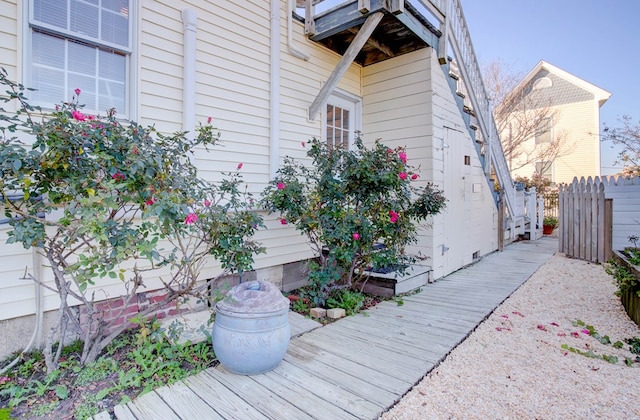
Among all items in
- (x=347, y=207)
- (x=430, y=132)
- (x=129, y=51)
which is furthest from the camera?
(x=430, y=132)

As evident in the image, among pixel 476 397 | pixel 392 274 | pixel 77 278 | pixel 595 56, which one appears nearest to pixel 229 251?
pixel 77 278

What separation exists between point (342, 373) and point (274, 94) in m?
3.51

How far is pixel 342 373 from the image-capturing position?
2484 mm

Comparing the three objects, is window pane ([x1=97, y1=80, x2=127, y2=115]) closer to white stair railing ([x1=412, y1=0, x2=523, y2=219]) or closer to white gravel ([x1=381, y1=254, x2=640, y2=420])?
white gravel ([x1=381, y1=254, x2=640, y2=420])

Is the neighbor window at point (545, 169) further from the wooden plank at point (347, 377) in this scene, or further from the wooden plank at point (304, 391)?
the wooden plank at point (304, 391)

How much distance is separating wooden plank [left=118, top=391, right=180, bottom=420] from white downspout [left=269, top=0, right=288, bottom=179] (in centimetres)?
288

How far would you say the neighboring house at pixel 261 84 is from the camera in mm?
2783

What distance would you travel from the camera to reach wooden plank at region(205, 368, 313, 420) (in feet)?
6.59

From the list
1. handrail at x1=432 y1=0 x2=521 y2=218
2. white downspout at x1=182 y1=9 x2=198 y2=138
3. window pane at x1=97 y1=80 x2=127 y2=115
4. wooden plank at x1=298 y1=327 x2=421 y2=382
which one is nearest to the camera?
wooden plank at x1=298 y1=327 x2=421 y2=382

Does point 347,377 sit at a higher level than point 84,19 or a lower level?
lower

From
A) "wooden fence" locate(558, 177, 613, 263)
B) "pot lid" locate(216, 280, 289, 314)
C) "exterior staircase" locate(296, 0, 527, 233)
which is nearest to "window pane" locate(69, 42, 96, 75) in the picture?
"pot lid" locate(216, 280, 289, 314)

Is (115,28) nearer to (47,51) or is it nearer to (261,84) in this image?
(47,51)

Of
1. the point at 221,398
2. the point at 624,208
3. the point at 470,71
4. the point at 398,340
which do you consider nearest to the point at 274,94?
the point at 398,340

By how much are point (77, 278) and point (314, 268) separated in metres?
2.42
